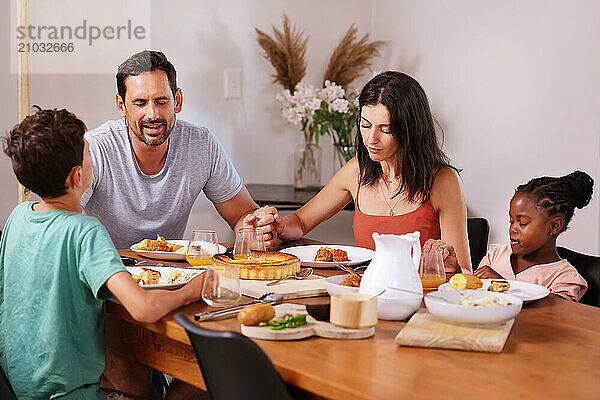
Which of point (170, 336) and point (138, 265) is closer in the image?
point (170, 336)

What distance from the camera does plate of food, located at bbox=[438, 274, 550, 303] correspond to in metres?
1.72

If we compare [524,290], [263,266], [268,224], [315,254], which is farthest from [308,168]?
[524,290]

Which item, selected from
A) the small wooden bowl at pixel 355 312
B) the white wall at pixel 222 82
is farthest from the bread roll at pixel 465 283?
the white wall at pixel 222 82

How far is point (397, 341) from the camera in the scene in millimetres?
1390

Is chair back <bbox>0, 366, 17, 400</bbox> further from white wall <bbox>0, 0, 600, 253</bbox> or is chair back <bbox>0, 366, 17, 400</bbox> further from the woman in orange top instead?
white wall <bbox>0, 0, 600, 253</bbox>

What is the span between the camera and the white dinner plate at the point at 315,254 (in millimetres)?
2088

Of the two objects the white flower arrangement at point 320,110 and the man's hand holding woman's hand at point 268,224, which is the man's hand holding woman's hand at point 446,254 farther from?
the white flower arrangement at point 320,110

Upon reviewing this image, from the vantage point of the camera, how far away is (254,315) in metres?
1.44

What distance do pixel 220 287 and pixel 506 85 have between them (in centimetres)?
217

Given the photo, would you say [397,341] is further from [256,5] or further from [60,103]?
[256,5]

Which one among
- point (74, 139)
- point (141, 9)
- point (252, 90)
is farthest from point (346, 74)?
point (74, 139)

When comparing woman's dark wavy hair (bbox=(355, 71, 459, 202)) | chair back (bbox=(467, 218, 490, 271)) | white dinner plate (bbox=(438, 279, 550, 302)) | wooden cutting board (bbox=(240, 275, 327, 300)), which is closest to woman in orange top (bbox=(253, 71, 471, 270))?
woman's dark wavy hair (bbox=(355, 71, 459, 202))

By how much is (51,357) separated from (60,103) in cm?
169

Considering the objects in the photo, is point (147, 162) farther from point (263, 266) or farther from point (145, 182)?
point (263, 266)
